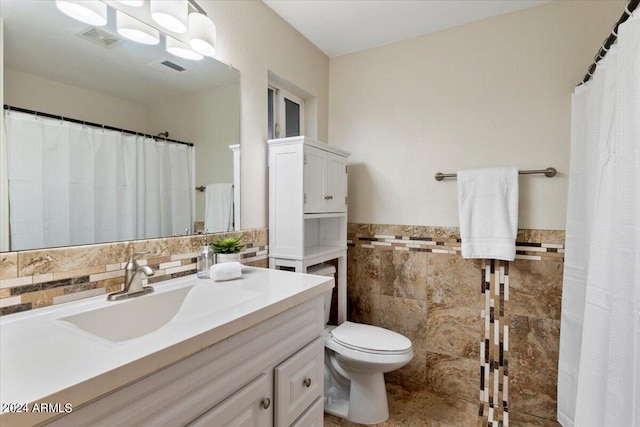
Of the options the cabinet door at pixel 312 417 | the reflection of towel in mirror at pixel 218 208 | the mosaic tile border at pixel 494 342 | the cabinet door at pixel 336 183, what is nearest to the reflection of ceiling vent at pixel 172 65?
the reflection of towel in mirror at pixel 218 208

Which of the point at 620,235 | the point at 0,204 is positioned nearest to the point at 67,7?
the point at 0,204

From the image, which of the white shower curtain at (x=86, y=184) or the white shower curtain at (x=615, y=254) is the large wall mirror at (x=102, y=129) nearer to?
the white shower curtain at (x=86, y=184)

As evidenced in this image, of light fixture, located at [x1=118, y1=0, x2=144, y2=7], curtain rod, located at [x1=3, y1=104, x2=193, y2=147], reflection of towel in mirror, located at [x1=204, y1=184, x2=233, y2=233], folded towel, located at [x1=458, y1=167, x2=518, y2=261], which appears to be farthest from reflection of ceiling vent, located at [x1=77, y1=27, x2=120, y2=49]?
folded towel, located at [x1=458, y1=167, x2=518, y2=261]

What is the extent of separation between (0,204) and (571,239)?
88.5 inches

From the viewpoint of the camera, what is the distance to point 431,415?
1817mm

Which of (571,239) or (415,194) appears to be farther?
(415,194)

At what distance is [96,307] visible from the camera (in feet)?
2.97

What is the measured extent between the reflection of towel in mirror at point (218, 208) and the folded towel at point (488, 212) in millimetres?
1324

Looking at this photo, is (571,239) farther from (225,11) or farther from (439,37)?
(225,11)

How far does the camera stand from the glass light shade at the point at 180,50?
1.30 meters

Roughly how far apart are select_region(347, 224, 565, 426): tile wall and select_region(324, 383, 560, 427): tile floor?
2 centimetres

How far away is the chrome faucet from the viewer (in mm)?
1001

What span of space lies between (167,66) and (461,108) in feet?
5.50

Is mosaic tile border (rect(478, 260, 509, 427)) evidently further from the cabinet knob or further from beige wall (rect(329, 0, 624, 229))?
the cabinet knob
